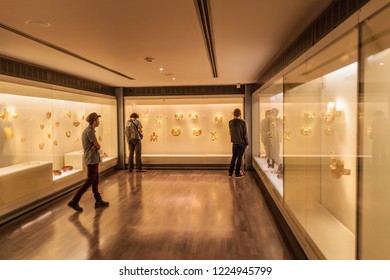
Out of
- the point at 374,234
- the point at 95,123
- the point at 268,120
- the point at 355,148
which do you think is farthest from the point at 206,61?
the point at 374,234

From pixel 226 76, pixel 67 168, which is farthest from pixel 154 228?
pixel 226 76

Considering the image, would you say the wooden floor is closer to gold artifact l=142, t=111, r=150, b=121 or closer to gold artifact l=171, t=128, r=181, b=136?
gold artifact l=171, t=128, r=181, b=136

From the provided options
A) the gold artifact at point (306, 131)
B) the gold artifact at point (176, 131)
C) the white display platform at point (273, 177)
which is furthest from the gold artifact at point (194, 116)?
the gold artifact at point (306, 131)

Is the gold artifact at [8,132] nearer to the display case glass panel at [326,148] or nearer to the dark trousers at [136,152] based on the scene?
the dark trousers at [136,152]

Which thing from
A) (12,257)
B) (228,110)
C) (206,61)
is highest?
(206,61)

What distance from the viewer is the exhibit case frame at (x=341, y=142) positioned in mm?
1872

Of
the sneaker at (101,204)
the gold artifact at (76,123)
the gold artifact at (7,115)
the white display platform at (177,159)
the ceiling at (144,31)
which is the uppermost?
the ceiling at (144,31)

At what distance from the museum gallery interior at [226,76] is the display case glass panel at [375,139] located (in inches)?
0.4

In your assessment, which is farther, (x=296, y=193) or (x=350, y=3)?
(x=296, y=193)

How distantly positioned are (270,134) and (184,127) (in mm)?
3581

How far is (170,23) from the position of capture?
10.9ft

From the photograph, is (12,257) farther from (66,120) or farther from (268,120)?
(268,120)

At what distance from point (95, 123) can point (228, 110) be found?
5.38 metres

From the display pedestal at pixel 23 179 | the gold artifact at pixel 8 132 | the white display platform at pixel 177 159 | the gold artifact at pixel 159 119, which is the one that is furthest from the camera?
the gold artifact at pixel 159 119
